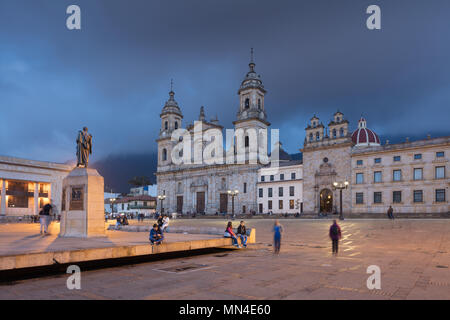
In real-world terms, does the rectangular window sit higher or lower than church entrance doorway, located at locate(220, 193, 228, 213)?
higher

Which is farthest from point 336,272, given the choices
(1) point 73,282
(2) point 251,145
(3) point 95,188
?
(2) point 251,145

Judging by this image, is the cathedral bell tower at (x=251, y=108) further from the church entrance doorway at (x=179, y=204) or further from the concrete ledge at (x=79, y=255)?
the concrete ledge at (x=79, y=255)

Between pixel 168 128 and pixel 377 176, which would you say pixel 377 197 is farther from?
pixel 168 128

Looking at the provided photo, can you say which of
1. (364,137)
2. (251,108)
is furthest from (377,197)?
(251,108)

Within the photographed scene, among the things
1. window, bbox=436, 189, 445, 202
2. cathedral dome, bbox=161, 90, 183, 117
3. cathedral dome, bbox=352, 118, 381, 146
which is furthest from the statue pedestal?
cathedral dome, bbox=161, 90, 183, 117

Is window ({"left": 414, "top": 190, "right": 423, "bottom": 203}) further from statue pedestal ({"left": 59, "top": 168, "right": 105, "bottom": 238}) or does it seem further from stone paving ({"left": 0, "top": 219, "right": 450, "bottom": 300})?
statue pedestal ({"left": 59, "top": 168, "right": 105, "bottom": 238})

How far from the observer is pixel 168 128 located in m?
75.4

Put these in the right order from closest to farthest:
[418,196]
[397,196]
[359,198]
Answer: [418,196]
[397,196]
[359,198]

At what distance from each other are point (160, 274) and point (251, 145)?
5177 cm

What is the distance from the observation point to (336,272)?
866 centimetres

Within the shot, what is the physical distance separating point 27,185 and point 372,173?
5276 centimetres

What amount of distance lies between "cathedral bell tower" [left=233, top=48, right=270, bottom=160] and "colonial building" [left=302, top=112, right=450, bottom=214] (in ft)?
37.5

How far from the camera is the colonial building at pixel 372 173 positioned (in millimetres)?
40562

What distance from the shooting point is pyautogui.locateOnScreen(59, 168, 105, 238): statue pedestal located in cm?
1322
